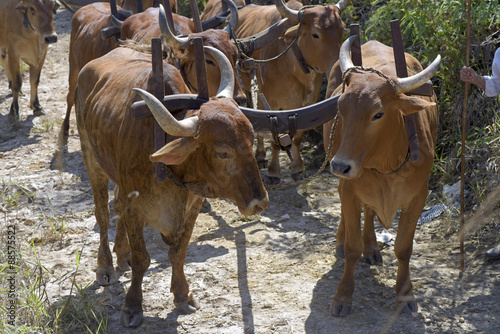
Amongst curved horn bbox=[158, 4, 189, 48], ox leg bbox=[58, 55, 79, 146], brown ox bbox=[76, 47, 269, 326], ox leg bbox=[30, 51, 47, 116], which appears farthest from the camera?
ox leg bbox=[30, 51, 47, 116]

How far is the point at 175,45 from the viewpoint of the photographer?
20.1 ft

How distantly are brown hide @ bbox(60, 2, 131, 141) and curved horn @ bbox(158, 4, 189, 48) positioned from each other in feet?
4.76

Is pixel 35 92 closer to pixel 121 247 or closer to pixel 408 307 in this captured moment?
pixel 121 247

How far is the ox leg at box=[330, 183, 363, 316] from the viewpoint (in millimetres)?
4840

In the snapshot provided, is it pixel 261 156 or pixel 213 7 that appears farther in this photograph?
pixel 213 7

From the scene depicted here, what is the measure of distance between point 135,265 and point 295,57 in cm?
378

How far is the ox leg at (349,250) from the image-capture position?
15.9 ft

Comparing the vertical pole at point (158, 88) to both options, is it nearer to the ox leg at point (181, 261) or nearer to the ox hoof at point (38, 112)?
the ox leg at point (181, 261)

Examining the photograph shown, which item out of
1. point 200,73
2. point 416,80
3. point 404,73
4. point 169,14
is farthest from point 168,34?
point 416,80

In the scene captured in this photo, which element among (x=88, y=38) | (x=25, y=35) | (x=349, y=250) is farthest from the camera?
(x=25, y=35)

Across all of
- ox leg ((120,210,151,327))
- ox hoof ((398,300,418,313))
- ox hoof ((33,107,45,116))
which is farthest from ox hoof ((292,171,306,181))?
ox hoof ((33,107,45,116))

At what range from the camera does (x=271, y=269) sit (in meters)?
5.61

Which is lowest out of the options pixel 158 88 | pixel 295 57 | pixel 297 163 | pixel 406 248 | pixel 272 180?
pixel 272 180

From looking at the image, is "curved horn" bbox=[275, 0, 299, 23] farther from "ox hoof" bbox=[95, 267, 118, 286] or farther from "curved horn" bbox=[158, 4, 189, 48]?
"ox hoof" bbox=[95, 267, 118, 286]
